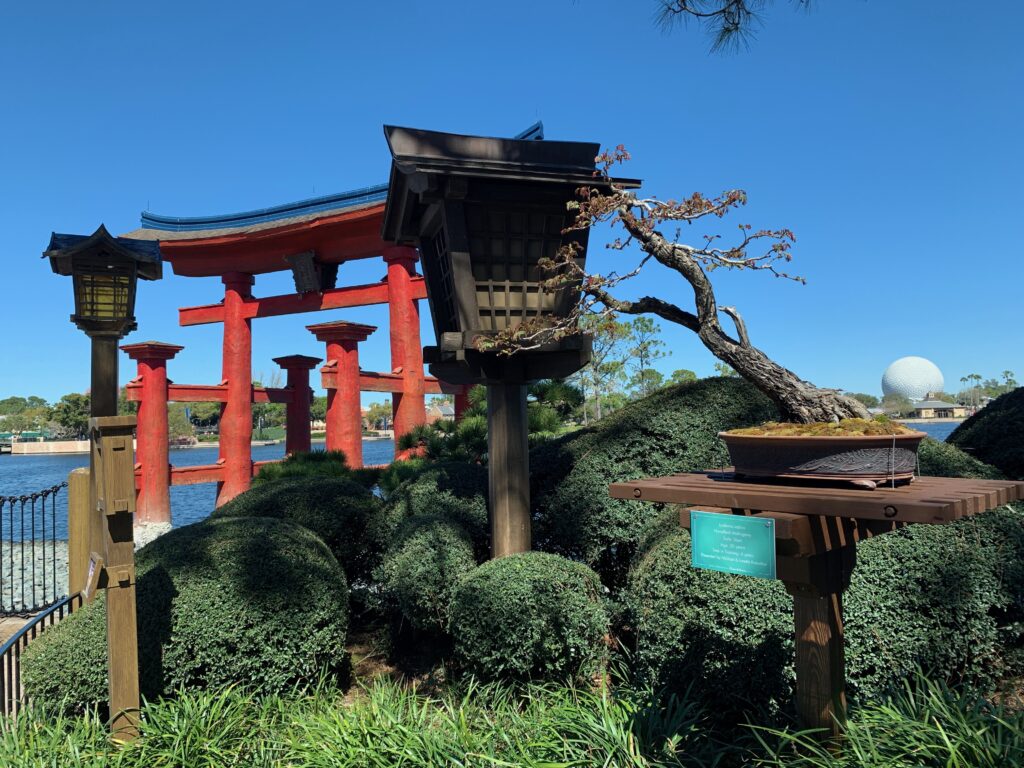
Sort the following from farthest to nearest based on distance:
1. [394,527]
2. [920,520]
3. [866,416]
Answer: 1. [394,527]
2. [866,416]
3. [920,520]

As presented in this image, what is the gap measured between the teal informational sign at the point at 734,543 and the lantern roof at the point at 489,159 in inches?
127

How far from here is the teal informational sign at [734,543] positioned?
2.24m

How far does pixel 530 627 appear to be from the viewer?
4.33 meters

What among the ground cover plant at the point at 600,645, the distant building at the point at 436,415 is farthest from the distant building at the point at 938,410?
the ground cover plant at the point at 600,645

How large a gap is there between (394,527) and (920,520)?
192 inches

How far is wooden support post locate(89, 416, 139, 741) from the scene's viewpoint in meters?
3.79

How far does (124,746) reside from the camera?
12.0ft

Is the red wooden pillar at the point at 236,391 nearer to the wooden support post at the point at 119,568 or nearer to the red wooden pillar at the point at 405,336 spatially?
the red wooden pillar at the point at 405,336

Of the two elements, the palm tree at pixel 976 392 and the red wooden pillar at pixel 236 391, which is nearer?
the red wooden pillar at pixel 236 391

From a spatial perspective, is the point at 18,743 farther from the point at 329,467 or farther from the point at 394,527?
the point at 329,467

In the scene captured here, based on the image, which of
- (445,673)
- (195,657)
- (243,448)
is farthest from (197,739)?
(243,448)

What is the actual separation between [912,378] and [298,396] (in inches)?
2942

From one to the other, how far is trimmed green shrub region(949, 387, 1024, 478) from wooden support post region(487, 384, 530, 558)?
3875mm

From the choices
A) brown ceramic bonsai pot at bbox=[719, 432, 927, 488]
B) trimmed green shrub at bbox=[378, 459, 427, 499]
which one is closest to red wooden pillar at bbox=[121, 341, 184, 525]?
trimmed green shrub at bbox=[378, 459, 427, 499]
